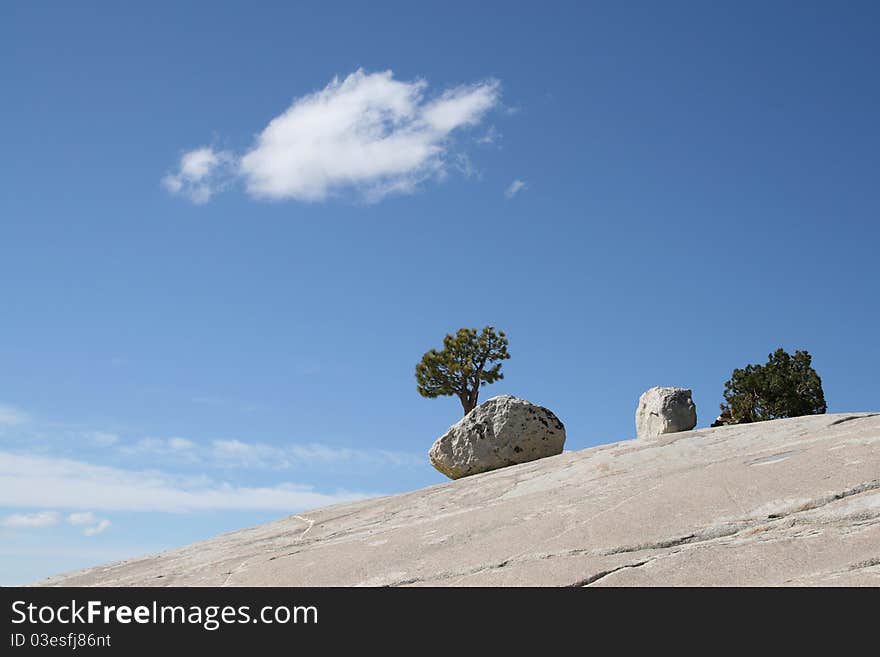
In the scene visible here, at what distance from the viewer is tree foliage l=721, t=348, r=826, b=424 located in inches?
1540

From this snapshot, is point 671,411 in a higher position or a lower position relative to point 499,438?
higher

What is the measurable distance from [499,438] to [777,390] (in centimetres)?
2502

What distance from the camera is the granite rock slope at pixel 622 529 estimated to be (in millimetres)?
8734

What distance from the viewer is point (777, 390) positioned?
1554 inches

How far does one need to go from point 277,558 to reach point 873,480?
8.82 meters

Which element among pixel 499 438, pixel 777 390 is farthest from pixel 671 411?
pixel 777 390

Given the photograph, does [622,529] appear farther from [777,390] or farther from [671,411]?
[777,390]

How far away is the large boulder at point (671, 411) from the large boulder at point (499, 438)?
2562 mm

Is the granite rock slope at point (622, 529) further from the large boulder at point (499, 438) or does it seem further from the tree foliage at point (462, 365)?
the tree foliage at point (462, 365)

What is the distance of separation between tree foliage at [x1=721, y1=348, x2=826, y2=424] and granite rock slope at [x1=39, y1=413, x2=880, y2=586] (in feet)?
81.0

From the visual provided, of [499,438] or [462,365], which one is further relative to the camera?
[462,365]

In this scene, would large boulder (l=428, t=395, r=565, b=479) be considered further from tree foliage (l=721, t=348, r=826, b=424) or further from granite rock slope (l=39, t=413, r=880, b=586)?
tree foliage (l=721, t=348, r=826, b=424)

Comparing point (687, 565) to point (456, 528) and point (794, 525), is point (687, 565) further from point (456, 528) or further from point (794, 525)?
point (456, 528)
